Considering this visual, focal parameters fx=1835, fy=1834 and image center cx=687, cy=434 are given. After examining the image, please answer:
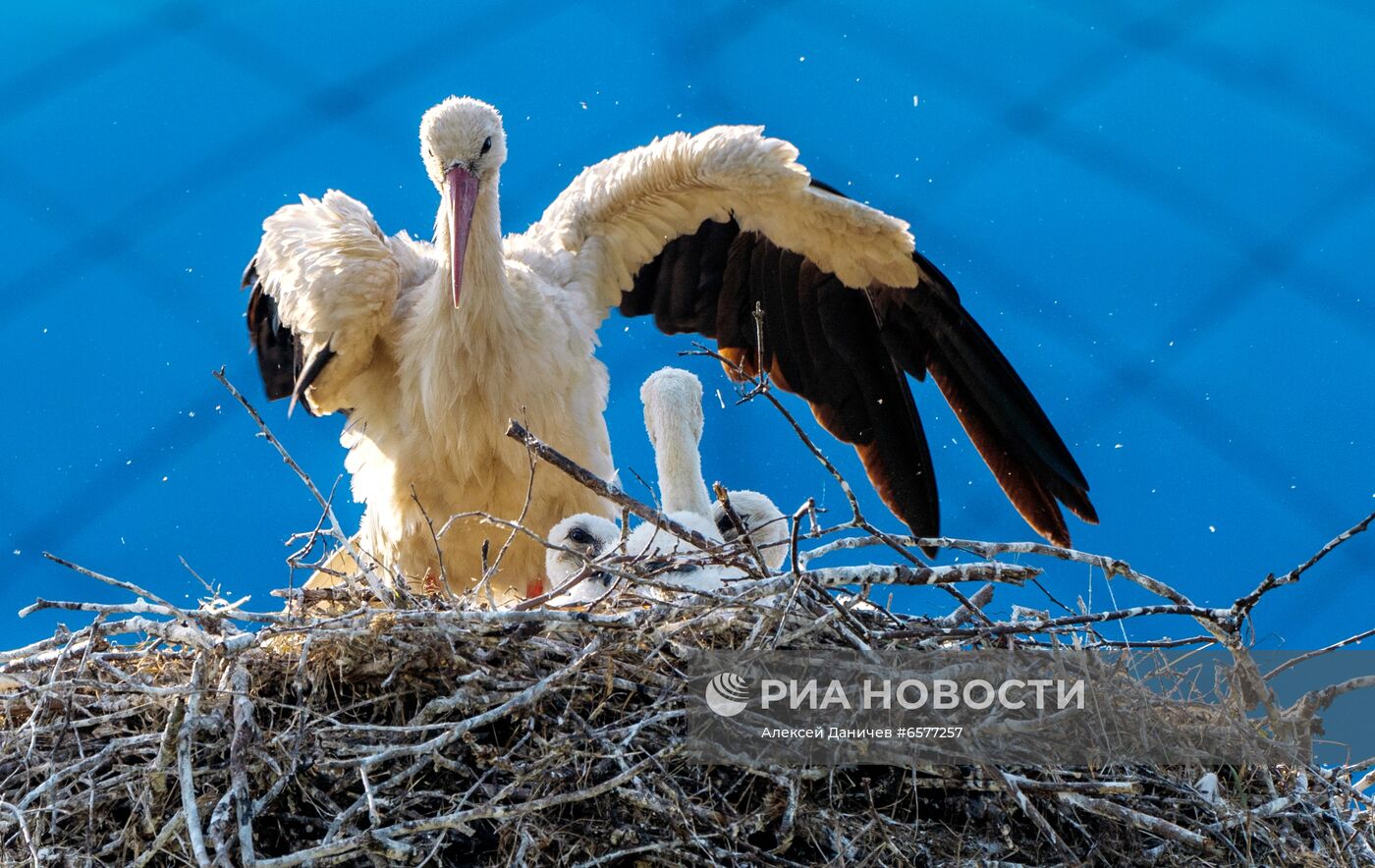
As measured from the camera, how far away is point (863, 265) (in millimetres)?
3111

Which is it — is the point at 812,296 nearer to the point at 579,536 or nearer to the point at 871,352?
the point at 871,352

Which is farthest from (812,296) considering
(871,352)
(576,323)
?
(576,323)

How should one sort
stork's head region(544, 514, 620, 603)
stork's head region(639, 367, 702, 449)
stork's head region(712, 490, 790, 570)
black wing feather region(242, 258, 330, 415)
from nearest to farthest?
1. stork's head region(544, 514, 620, 603)
2. stork's head region(712, 490, 790, 570)
3. stork's head region(639, 367, 702, 449)
4. black wing feather region(242, 258, 330, 415)

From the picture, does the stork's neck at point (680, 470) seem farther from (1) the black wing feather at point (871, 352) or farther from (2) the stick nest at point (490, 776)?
(2) the stick nest at point (490, 776)

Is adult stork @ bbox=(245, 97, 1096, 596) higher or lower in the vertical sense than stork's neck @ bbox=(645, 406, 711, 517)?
higher

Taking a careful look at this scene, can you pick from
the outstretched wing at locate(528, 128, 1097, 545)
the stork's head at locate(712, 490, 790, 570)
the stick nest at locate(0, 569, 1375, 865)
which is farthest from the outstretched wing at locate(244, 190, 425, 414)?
the stick nest at locate(0, 569, 1375, 865)

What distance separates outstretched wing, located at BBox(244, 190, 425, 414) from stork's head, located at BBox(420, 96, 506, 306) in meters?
0.17

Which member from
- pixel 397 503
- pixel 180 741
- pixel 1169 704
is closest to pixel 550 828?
pixel 180 741

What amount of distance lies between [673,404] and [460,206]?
1.44 feet

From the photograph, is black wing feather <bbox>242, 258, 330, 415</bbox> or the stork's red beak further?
black wing feather <bbox>242, 258, 330, 415</bbox>

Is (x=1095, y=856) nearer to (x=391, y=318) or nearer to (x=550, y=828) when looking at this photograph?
(x=550, y=828)

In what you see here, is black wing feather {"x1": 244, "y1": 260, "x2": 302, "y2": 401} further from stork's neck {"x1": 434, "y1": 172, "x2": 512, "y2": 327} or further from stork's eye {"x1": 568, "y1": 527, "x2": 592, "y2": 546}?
stork's eye {"x1": 568, "y1": 527, "x2": 592, "y2": 546}

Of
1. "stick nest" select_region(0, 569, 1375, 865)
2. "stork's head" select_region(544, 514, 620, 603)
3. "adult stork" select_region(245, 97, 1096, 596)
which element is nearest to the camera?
"stick nest" select_region(0, 569, 1375, 865)

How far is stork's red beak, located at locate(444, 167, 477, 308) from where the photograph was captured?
273cm
